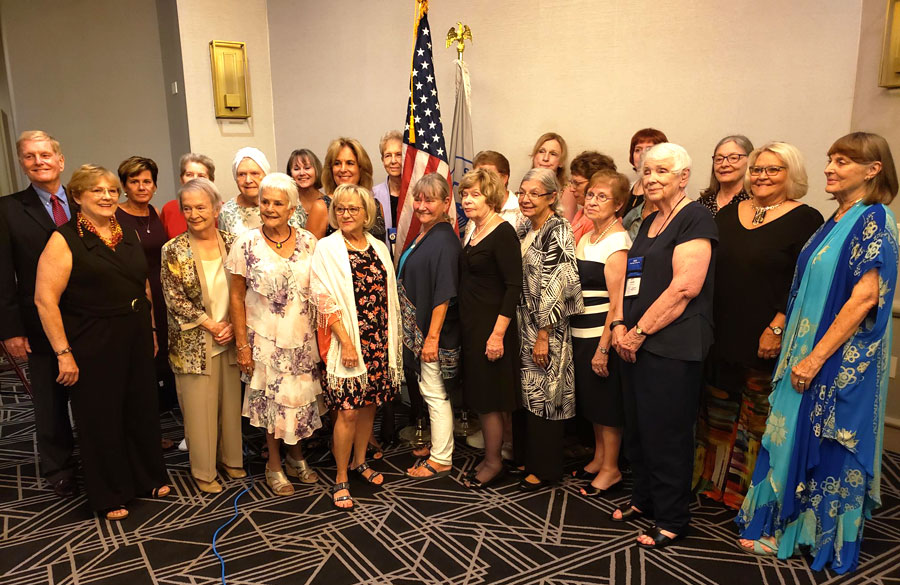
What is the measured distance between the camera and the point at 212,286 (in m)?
3.26

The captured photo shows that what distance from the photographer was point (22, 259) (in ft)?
10.5

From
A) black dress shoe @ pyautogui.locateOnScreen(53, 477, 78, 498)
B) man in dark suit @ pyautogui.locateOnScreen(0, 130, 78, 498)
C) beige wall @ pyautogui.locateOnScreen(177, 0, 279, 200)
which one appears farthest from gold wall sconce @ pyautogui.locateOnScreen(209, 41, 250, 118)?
black dress shoe @ pyautogui.locateOnScreen(53, 477, 78, 498)

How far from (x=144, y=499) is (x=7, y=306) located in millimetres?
1233

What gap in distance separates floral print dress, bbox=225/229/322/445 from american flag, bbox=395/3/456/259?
0.82 meters

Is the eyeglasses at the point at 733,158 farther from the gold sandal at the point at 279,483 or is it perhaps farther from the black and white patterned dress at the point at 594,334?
the gold sandal at the point at 279,483

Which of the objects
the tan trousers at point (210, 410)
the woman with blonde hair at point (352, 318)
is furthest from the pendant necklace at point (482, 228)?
the tan trousers at point (210, 410)

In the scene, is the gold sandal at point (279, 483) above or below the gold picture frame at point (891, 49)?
below

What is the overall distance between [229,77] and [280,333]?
4158 millimetres

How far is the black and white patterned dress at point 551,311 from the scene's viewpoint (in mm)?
3094

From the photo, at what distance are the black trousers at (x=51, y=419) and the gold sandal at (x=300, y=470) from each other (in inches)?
46.2

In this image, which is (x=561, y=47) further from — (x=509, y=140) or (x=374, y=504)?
(x=374, y=504)

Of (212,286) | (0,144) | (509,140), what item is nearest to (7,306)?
(212,286)

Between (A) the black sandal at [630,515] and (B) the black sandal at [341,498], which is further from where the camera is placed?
(B) the black sandal at [341,498]

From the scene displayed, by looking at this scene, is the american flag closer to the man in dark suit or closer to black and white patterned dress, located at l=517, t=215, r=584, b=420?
black and white patterned dress, located at l=517, t=215, r=584, b=420
